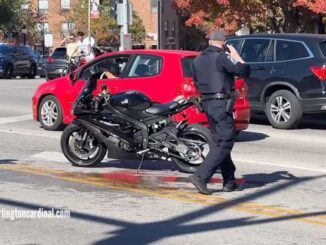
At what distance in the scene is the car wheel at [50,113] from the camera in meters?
13.9

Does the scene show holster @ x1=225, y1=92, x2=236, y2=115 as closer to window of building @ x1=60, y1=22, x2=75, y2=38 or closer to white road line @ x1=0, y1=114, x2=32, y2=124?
white road line @ x1=0, y1=114, x2=32, y2=124

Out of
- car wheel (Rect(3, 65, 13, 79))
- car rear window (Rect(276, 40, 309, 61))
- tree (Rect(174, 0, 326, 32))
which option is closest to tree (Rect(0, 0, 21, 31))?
car wheel (Rect(3, 65, 13, 79))

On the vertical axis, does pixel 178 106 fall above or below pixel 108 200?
above

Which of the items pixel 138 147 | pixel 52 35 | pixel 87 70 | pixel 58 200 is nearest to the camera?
pixel 58 200

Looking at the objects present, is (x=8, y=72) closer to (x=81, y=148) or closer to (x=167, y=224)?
(x=81, y=148)

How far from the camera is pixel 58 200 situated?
7973 millimetres

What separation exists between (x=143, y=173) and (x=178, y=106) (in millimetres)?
1049

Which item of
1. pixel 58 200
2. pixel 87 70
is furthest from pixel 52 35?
pixel 58 200

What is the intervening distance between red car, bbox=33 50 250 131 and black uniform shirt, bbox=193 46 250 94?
109 inches

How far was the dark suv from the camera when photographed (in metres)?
14.2

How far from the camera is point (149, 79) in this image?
12180mm

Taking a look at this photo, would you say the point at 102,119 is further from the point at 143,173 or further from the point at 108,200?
the point at 108,200

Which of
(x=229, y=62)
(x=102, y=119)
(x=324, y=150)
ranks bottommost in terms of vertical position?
(x=324, y=150)

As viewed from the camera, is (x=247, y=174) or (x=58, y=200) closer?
(x=58, y=200)
